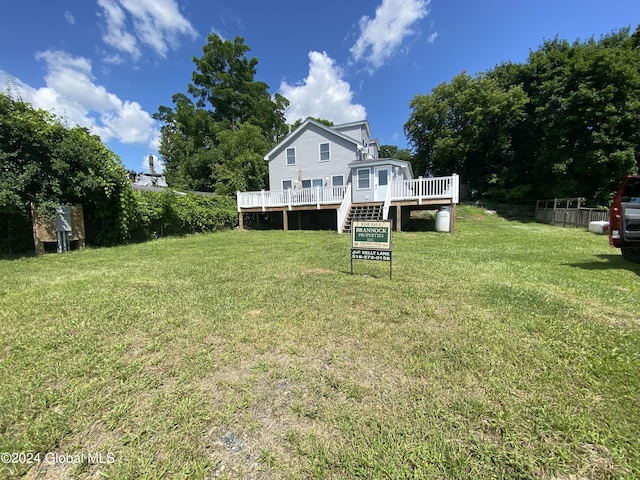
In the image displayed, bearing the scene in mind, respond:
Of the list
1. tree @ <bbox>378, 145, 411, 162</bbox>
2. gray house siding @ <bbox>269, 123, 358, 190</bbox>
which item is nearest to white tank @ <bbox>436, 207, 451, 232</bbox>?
gray house siding @ <bbox>269, 123, 358, 190</bbox>

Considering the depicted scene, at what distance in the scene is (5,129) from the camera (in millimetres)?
7051

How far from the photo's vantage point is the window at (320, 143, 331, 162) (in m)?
17.6

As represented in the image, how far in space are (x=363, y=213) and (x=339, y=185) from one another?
446cm

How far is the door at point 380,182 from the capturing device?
15030 mm

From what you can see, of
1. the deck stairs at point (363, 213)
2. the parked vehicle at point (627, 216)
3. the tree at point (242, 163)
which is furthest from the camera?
the tree at point (242, 163)

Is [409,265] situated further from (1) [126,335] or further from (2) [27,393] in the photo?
(2) [27,393]

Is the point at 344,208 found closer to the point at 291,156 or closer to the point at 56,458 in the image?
the point at 291,156

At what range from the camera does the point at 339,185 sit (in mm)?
16922

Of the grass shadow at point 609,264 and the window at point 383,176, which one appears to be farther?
the window at point 383,176

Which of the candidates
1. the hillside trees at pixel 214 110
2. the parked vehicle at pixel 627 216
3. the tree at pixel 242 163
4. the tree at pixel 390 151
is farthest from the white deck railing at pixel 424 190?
the tree at pixel 390 151

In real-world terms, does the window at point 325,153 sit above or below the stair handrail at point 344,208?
above

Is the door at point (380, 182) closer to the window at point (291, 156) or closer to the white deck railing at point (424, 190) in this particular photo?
the white deck railing at point (424, 190)

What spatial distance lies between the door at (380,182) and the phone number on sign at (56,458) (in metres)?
14.4

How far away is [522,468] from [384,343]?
140 centimetres
